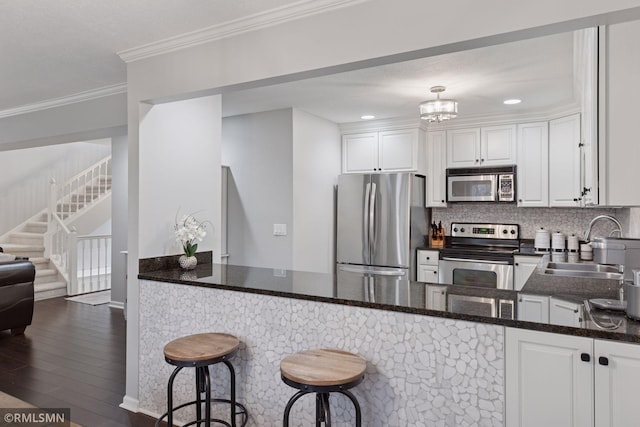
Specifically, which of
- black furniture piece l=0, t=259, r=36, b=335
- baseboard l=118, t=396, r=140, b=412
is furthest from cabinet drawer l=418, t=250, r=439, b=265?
black furniture piece l=0, t=259, r=36, b=335

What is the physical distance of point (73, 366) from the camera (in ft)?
11.8

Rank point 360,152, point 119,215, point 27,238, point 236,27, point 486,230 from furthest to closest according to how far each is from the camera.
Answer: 1. point 27,238
2. point 119,215
3. point 360,152
4. point 486,230
5. point 236,27

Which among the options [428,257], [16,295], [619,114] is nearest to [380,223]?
[428,257]

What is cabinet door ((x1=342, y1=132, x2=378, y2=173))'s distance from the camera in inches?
206

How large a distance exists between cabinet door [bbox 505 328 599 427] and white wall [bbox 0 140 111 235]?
8424 millimetres

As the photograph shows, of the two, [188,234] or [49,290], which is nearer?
[188,234]

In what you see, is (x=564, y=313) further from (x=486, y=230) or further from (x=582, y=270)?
(x=486, y=230)

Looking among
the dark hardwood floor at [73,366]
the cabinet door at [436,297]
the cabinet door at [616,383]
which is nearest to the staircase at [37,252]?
the dark hardwood floor at [73,366]

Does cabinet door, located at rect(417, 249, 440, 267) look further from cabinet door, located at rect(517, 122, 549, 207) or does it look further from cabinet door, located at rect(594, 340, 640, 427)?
cabinet door, located at rect(594, 340, 640, 427)

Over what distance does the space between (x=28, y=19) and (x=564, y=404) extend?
130 inches

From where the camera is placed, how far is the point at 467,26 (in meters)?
1.81

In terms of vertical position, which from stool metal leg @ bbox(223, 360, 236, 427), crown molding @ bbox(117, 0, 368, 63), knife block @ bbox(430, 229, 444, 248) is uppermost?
crown molding @ bbox(117, 0, 368, 63)

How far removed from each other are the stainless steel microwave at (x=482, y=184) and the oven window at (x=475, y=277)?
87 cm

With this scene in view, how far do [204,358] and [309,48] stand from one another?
167 cm
